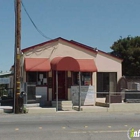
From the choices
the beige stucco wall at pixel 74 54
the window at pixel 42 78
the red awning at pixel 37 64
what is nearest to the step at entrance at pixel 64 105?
the beige stucco wall at pixel 74 54

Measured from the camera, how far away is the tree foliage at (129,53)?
5188cm

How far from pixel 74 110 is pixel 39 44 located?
18.3 feet

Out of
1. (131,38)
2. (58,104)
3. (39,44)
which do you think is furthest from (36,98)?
(131,38)

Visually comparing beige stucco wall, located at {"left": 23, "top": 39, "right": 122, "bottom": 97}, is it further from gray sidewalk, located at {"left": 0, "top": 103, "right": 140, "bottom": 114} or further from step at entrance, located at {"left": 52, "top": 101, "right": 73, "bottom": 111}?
gray sidewalk, located at {"left": 0, "top": 103, "right": 140, "bottom": 114}

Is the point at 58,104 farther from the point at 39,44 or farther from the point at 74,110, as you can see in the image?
the point at 39,44

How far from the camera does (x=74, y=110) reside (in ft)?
72.9

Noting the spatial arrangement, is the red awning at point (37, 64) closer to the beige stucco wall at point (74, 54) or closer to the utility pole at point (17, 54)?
the beige stucco wall at point (74, 54)

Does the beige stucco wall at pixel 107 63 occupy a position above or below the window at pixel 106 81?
above

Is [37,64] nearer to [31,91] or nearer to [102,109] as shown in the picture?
[31,91]

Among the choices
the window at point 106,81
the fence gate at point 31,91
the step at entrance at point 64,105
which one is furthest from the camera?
the window at point 106,81

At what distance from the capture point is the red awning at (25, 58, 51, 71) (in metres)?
23.6

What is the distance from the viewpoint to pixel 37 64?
24.0 meters

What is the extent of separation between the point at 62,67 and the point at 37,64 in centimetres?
205

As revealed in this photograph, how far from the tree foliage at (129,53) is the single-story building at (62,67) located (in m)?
25.6
